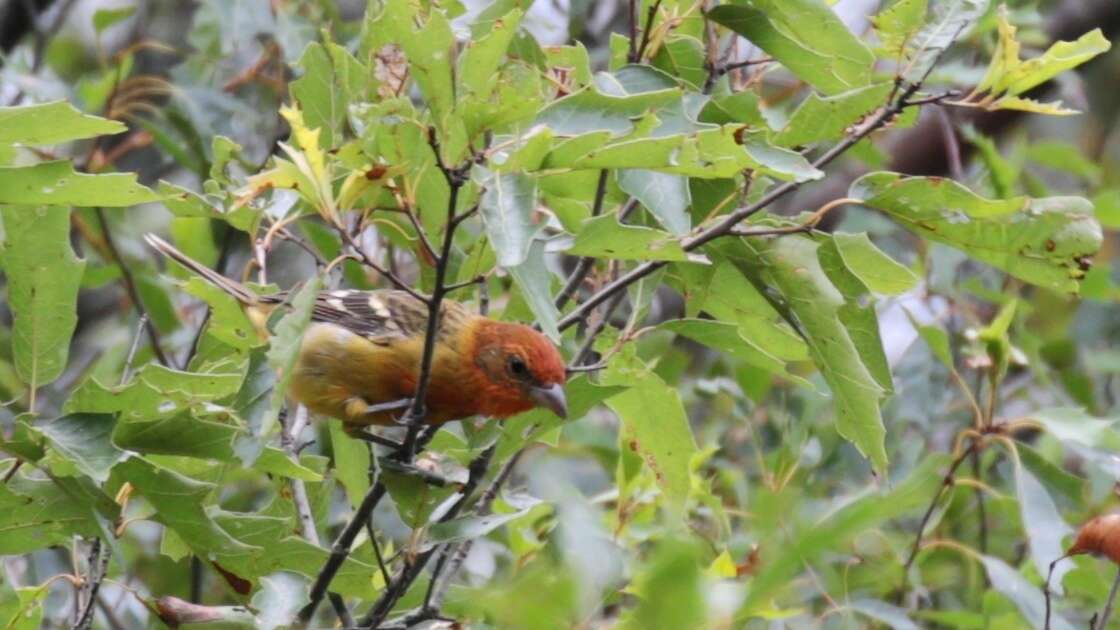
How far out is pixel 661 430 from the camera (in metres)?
3.42

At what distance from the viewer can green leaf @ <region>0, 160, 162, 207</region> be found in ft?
9.59

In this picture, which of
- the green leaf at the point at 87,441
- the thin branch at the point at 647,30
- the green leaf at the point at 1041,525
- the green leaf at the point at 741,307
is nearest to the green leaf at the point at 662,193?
the green leaf at the point at 741,307

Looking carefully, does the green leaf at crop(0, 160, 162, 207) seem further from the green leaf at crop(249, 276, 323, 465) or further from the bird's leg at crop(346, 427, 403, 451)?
the bird's leg at crop(346, 427, 403, 451)

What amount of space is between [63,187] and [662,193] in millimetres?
1179

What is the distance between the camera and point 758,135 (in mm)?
2877

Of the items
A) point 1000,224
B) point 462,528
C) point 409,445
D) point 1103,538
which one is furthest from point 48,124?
point 1103,538

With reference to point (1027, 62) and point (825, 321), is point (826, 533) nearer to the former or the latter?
A: point (825, 321)

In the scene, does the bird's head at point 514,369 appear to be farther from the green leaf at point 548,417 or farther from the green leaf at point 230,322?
the green leaf at point 230,322

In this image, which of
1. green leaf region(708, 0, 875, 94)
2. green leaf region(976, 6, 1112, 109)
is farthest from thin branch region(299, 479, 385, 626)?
green leaf region(976, 6, 1112, 109)

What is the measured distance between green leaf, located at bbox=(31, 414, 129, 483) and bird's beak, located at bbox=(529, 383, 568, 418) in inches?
36.3

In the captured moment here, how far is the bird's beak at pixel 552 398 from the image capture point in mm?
3229

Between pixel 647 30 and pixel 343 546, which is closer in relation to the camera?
pixel 343 546

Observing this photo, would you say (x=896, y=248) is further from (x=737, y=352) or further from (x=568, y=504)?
(x=568, y=504)

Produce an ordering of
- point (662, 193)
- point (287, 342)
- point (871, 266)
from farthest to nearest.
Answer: point (871, 266) → point (662, 193) → point (287, 342)
